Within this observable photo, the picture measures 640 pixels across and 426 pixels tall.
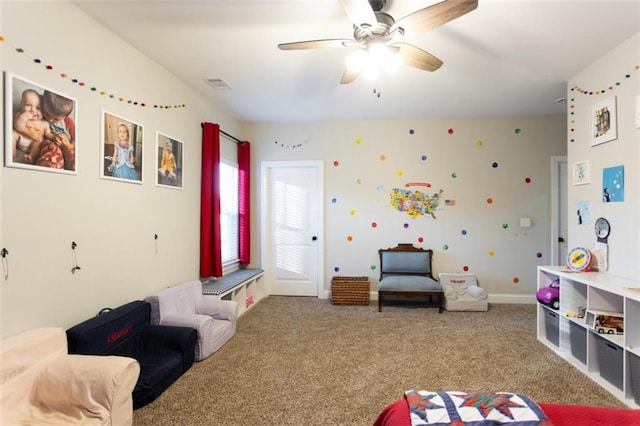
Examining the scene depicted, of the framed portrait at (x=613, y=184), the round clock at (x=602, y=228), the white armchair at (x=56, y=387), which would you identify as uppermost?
the framed portrait at (x=613, y=184)

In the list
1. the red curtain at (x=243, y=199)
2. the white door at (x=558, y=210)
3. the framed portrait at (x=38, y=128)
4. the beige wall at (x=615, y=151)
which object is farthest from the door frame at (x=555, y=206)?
the framed portrait at (x=38, y=128)

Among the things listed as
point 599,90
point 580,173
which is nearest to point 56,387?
point 580,173

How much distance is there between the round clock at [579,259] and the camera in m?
2.84

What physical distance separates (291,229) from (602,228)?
11.9 feet

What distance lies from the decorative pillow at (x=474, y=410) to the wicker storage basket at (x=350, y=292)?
3190mm

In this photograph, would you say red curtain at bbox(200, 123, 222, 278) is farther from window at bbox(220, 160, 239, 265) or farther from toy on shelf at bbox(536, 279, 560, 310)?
toy on shelf at bbox(536, 279, 560, 310)

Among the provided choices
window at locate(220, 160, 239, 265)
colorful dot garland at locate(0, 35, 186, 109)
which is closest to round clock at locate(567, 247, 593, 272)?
window at locate(220, 160, 239, 265)

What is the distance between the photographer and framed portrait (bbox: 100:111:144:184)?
2.37 metres

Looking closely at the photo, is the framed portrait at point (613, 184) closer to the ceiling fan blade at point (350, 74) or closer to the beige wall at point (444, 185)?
the beige wall at point (444, 185)

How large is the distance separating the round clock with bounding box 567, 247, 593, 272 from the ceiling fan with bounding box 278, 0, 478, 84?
2.14 m

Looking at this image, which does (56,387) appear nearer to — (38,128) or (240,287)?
(38,128)

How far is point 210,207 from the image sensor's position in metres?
3.75

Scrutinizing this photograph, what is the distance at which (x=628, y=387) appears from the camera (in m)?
2.19

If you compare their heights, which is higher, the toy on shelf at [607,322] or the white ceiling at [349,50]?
the white ceiling at [349,50]
